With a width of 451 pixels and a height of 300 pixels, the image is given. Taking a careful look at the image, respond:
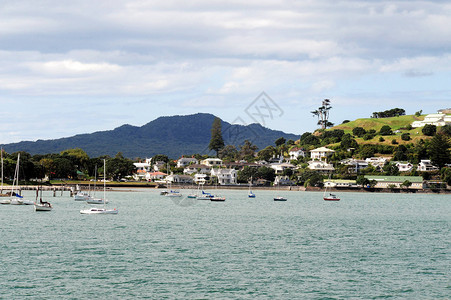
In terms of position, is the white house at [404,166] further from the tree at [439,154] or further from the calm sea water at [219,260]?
the calm sea water at [219,260]

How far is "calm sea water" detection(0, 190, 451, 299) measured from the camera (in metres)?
31.7

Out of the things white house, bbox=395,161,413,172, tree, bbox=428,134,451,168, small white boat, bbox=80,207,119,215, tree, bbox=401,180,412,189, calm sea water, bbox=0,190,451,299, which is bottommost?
calm sea water, bbox=0,190,451,299

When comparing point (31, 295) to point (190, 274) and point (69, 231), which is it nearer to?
point (190, 274)

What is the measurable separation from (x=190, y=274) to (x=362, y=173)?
168 metres

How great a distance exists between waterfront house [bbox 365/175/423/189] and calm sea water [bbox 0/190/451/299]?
118184mm

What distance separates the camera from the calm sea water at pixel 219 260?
104ft

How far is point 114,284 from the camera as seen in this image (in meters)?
32.7

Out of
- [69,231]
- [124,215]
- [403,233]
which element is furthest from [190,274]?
A: [124,215]

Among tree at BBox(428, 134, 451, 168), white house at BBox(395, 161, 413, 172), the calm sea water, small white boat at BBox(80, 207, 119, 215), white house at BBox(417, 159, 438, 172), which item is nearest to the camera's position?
the calm sea water

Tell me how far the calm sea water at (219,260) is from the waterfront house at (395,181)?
118 m

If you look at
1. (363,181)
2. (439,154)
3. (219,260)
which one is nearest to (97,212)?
(219,260)

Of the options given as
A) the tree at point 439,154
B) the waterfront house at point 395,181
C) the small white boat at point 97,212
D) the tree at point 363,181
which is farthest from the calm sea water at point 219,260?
the tree at point 439,154

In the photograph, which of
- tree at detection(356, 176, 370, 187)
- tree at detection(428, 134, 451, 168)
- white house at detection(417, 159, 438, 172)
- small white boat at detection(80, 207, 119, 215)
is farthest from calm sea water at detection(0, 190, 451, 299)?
tree at detection(428, 134, 451, 168)

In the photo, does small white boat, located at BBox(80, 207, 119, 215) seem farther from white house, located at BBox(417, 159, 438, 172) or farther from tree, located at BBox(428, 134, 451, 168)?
tree, located at BBox(428, 134, 451, 168)
